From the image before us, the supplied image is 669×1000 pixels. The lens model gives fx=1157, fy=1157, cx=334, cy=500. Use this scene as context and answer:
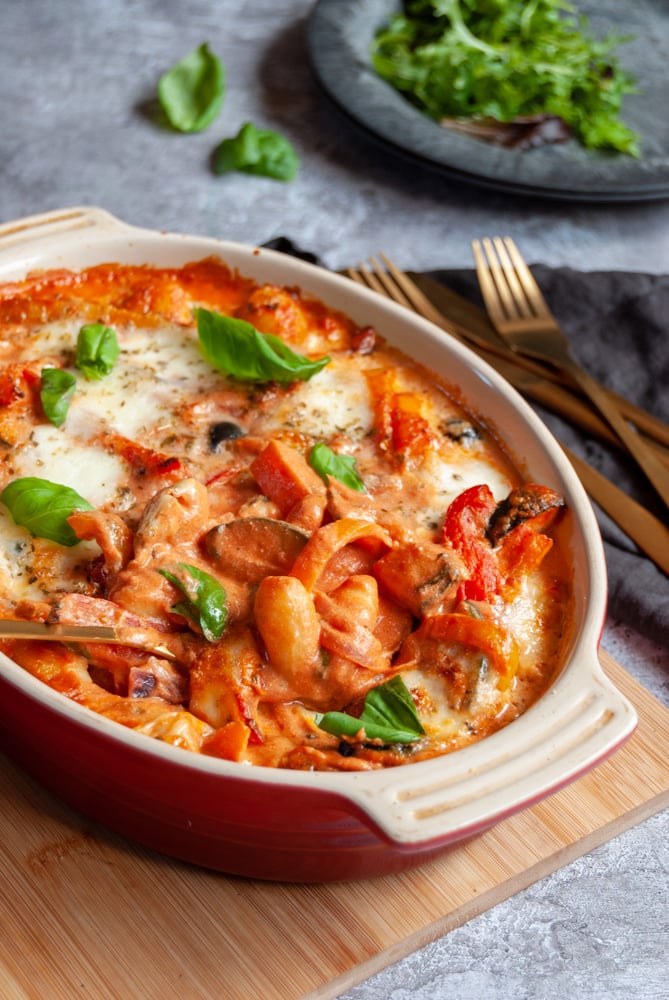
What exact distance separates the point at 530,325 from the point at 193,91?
253 cm

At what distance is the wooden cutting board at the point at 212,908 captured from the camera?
2.53 m

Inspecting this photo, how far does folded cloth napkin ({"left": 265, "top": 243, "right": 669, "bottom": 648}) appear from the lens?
3.70 m

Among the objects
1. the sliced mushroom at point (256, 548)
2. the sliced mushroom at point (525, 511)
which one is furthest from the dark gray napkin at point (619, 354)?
the sliced mushroom at point (256, 548)

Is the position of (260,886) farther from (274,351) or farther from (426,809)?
(274,351)

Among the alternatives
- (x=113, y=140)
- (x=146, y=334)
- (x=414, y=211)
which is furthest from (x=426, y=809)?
(x=113, y=140)

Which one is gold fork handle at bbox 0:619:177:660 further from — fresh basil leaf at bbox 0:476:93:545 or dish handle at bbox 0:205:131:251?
dish handle at bbox 0:205:131:251

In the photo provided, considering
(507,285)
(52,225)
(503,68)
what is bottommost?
(507,285)

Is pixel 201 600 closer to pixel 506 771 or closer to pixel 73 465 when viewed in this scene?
pixel 73 465

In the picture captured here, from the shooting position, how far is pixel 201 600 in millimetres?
2779

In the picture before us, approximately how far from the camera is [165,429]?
3436 mm

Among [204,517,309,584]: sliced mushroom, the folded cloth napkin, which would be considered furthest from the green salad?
[204,517,309,584]: sliced mushroom

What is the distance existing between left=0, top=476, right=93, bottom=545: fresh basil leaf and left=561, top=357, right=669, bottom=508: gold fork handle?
1938mm

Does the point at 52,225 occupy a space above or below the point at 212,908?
above

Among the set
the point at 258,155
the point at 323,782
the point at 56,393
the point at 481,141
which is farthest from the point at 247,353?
the point at 481,141
